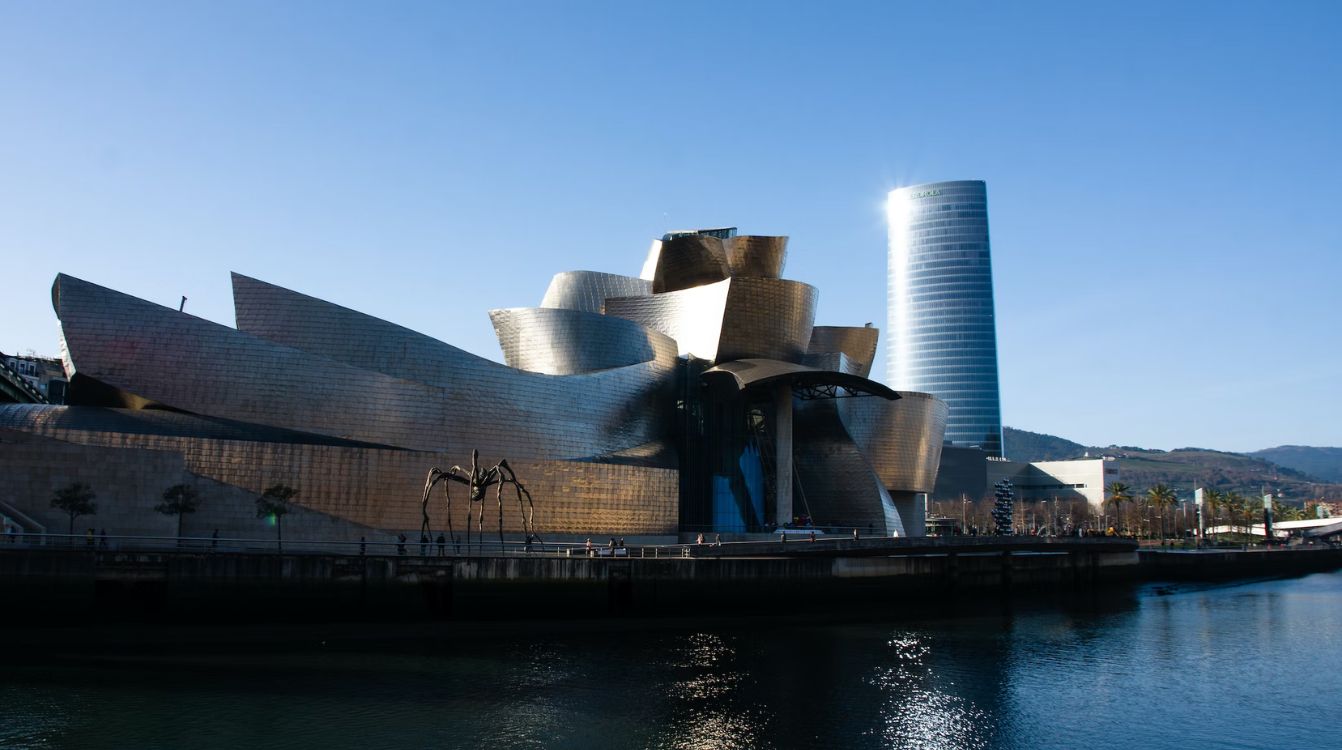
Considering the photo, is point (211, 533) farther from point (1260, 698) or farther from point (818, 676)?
point (1260, 698)

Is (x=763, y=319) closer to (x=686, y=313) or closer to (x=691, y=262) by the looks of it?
(x=686, y=313)

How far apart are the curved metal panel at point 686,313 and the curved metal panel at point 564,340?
3839mm

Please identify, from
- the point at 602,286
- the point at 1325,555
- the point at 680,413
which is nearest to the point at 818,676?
the point at 680,413

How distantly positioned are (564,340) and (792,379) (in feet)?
38.0

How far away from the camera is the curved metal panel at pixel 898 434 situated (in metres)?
58.8

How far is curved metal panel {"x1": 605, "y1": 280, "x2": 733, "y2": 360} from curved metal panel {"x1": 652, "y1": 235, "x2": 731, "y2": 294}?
1.82 metres

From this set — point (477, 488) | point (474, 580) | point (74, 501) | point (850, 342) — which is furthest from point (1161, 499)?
point (74, 501)

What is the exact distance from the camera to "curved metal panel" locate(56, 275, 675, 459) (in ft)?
122

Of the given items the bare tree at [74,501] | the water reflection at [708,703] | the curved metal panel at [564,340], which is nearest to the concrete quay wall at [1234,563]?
the curved metal panel at [564,340]

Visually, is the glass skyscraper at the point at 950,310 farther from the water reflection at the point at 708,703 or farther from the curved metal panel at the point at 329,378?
the water reflection at the point at 708,703

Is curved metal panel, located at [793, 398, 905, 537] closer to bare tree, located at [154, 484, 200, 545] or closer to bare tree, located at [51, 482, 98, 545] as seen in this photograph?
bare tree, located at [154, 484, 200, 545]

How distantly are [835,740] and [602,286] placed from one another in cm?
4284

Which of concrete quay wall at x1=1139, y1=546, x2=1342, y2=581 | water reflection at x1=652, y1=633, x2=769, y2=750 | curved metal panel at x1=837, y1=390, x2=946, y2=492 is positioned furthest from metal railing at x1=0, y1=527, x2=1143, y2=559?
concrete quay wall at x1=1139, y1=546, x2=1342, y2=581

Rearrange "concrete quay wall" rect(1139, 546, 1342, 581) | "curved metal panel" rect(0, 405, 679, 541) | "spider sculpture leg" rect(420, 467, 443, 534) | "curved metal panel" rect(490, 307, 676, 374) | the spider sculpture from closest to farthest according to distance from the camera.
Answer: "curved metal panel" rect(0, 405, 679, 541) → the spider sculpture → "spider sculpture leg" rect(420, 467, 443, 534) → "curved metal panel" rect(490, 307, 676, 374) → "concrete quay wall" rect(1139, 546, 1342, 581)
